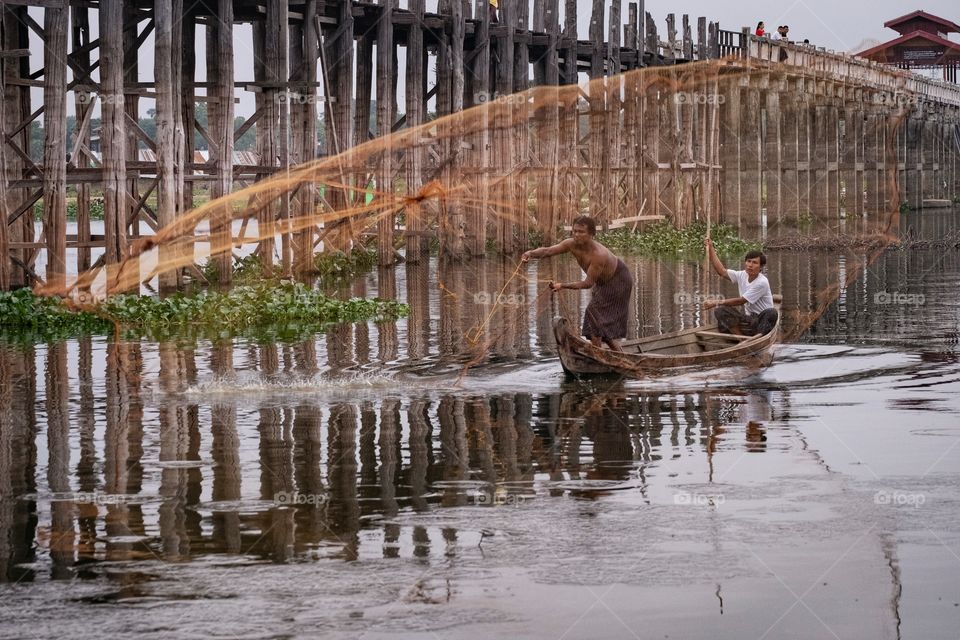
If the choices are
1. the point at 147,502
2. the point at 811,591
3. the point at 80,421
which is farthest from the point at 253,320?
the point at 811,591

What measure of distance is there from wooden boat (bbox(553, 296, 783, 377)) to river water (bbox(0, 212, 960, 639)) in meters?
0.20

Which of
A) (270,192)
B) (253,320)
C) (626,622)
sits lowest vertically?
(626,622)

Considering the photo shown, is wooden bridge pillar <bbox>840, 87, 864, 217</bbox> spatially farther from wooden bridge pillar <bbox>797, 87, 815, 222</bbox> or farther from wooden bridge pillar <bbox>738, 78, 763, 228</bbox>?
wooden bridge pillar <bbox>738, 78, 763, 228</bbox>

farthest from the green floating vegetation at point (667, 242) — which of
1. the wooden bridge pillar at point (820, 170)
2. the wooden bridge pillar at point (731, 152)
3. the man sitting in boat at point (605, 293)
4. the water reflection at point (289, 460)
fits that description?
the water reflection at point (289, 460)

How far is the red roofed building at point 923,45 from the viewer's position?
79.1 m

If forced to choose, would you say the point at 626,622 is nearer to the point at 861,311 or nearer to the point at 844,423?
the point at 844,423

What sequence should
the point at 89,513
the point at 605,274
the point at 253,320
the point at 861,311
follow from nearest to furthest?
the point at 89,513, the point at 605,274, the point at 253,320, the point at 861,311

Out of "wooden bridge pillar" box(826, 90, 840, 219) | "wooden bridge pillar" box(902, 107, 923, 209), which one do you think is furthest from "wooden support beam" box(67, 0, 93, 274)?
"wooden bridge pillar" box(902, 107, 923, 209)

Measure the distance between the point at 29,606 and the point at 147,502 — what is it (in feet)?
7.12

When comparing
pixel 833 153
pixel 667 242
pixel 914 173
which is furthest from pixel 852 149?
pixel 667 242

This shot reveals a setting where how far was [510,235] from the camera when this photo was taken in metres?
34.5

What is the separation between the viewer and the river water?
25.2 feet

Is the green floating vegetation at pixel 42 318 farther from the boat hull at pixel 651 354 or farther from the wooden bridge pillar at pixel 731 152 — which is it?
the wooden bridge pillar at pixel 731 152

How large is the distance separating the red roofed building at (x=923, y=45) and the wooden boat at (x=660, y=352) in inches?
2494
